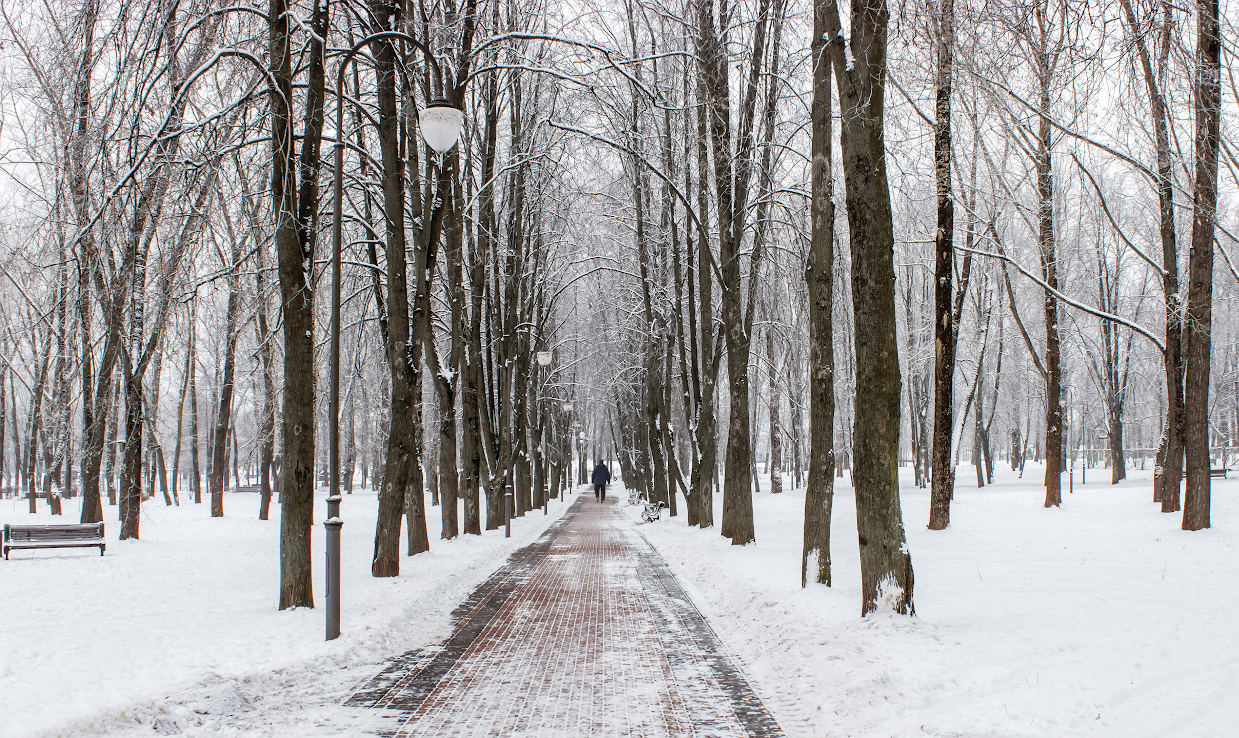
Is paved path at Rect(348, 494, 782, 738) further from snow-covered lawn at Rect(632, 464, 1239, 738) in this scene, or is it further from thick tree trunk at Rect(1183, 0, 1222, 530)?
thick tree trunk at Rect(1183, 0, 1222, 530)

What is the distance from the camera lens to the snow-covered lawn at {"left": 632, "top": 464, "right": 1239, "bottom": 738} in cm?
440

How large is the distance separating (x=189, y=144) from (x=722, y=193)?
8.99 metres

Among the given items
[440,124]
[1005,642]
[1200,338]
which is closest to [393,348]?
[440,124]

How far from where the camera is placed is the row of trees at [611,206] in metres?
6.86

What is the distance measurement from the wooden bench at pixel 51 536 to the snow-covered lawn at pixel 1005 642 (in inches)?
443

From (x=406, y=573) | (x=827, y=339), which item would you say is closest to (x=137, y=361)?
(x=406, y=573)

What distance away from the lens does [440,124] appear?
29.4 feet

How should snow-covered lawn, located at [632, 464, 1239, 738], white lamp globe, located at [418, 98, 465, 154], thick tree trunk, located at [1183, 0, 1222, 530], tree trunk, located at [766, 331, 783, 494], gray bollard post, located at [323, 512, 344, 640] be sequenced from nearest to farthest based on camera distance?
1. snow-covered lawn, located at [632, 464, 1239, 738]
2. gray bollard post, located at [323, 512, 344, 640]
3. white lamp globe, located at [418, 98, 465, 154]
4. thick tree trunk, located at [1183, 0, 1222, 530]
5. tree trunk, located at [766, 331, 783, 494]

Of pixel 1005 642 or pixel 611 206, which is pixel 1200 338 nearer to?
pixel 1005 642

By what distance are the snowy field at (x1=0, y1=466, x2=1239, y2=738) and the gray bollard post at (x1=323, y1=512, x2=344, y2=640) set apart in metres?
0.21

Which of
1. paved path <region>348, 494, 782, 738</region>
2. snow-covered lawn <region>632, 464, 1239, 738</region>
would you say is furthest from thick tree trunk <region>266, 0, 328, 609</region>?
snow-covered lawn <region>632, 464, 1239, 738</region>

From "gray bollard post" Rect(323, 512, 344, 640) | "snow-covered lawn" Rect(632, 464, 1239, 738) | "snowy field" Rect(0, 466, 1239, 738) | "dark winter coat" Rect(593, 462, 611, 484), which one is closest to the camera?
"snow-covered lawn" Rect(632, 464, 1239, 738)

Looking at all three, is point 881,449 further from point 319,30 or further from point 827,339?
point 319,30

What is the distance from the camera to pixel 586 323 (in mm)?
35312
